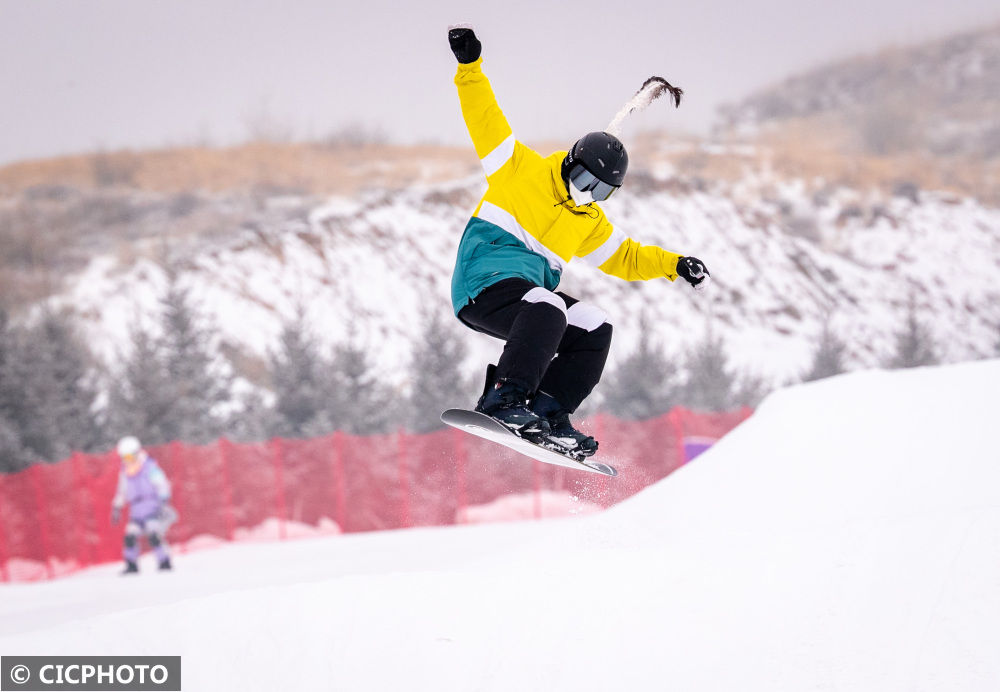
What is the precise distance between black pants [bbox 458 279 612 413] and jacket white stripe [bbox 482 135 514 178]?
573mm

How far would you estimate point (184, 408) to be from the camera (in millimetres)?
23234

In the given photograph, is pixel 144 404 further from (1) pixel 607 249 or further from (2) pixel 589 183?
(2) pixel 589 183

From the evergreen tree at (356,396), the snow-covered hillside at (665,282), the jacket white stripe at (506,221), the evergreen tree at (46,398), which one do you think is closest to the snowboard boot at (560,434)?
the jacket white stripe at (506,221)

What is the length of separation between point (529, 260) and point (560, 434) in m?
0.91

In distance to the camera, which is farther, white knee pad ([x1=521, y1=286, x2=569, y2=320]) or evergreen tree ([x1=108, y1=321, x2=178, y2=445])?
evergreen tree ([x1=108, y1=321, x2=178, y2=445])

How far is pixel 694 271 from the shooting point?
14.8ft

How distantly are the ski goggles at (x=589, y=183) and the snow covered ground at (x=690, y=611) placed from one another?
6.17ft

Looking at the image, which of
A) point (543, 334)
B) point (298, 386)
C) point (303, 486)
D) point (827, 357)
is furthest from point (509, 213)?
point (827, 357)

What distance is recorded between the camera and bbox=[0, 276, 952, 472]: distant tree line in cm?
2259

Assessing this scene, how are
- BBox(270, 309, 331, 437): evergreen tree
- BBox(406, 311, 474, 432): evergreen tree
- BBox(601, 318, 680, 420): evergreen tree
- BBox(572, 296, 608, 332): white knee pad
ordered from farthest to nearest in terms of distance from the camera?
BBox(601, 318, 680, 420): evergreen tree, BBox(406, 311, 474, 432): evergreen tree, BBox(270, 309, 331, 437): evergreen tree, BBox(572, 296, 608, 332): white knee pad

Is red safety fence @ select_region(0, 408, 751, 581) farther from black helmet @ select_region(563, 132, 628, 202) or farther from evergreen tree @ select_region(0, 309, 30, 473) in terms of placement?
black helmet @ select_region(563, 132, 628, 202)

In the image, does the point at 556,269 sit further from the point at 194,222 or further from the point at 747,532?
the point at 194,222

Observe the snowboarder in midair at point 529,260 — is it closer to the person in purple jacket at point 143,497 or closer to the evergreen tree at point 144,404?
the person in purple jacket at point 143,497

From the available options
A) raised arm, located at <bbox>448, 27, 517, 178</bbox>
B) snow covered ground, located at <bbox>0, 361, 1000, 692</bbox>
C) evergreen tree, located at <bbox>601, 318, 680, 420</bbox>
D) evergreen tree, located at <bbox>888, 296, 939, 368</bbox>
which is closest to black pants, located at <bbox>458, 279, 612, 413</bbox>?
raised arm, located at <bbox>448, 27, 517, 178</bbox>
